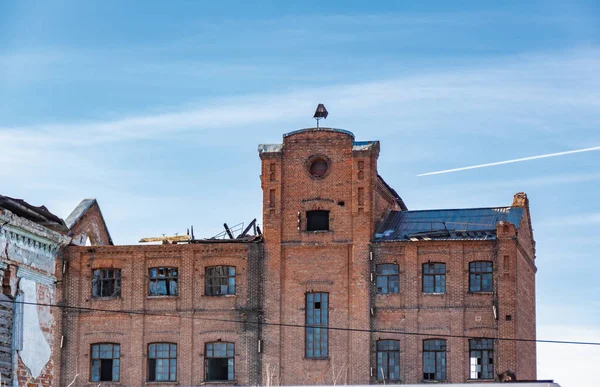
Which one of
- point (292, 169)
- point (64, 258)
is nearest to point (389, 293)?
point (292, 169)

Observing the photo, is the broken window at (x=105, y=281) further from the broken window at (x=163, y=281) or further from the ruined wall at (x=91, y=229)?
the ruined wall at (x=91, y=229)

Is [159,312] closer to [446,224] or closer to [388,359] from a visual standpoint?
[388,359]

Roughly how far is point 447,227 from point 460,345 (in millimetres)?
5322

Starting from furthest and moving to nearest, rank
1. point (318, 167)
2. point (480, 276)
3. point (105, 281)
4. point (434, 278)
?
point (105, 281) → point (318, 167) → point (434, 278) → point (480, 276)

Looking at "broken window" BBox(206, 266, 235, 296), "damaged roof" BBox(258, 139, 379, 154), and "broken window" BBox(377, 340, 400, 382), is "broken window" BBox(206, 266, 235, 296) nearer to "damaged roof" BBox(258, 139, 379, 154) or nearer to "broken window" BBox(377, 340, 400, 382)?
"damaged roof" BBox(258, 139, 379, 154)

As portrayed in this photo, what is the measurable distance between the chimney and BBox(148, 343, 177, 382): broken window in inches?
596

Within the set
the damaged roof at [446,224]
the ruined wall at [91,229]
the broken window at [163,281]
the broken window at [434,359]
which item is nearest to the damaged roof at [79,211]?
the ruined wall at [91,229]

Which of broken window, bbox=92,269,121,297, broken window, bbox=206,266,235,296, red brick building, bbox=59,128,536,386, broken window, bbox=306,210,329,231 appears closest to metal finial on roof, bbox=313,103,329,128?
red brick building, bbox=59,128,536,386

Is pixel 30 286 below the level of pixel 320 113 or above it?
below

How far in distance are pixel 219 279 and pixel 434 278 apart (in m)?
8.71

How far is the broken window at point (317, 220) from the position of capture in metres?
60.0

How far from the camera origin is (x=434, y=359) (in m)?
57.8

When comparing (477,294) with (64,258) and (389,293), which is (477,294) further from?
(64,258)

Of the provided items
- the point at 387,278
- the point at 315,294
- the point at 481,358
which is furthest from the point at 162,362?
the point at 481,358
